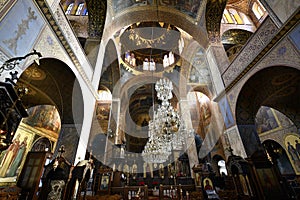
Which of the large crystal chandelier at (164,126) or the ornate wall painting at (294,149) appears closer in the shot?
the large crystal chandelier at (164,126)

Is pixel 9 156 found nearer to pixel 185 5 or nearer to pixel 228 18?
pixel 185 5

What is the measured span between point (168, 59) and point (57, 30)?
12.7 m

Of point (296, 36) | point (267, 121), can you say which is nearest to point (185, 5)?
point (296, 36)

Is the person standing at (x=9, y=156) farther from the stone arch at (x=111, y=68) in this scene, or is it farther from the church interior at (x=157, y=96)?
the stone arch at (x=111, y=68)

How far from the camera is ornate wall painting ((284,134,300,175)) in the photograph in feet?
26.8

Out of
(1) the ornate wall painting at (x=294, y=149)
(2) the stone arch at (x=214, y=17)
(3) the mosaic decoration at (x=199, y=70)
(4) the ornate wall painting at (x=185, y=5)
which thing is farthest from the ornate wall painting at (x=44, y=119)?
(1) the ornate wall painting at (x=294, y=149)

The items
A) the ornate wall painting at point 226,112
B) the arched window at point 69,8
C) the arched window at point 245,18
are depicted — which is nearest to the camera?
the ornate wall painting at point 226,112

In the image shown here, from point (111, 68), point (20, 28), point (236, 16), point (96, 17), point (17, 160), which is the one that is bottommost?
point (17, 160)

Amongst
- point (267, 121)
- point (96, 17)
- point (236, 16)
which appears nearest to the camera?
point (96, 17)

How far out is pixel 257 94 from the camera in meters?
5.78

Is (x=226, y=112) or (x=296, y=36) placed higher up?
(x=296, y=36)

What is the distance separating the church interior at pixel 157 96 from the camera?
3.52m

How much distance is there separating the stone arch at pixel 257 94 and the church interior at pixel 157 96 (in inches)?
1.6

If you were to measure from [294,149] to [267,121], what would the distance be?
2186 millimetres
